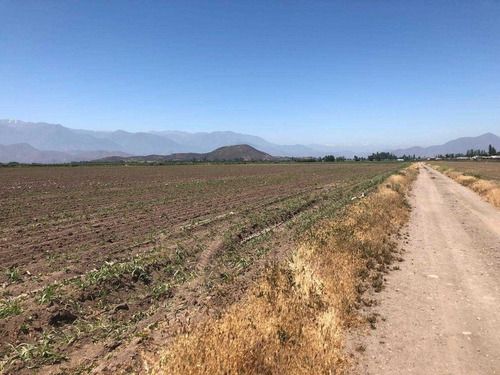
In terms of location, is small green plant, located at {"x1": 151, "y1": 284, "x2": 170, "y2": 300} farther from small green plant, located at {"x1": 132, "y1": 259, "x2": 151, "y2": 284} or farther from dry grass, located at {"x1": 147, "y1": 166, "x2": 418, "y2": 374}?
dry grass, located at {"x1": 147, "y1": 166, "x2": 418, "y2": 374}

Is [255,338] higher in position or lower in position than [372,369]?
higher

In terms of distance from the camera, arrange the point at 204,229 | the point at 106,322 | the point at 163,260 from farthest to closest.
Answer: the point at 204,229 → the point at 163,260 → the point at 106,322

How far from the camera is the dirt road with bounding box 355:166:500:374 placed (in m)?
5.20

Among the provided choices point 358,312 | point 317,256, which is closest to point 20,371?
point 358,312

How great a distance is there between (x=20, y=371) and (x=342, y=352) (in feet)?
17.4

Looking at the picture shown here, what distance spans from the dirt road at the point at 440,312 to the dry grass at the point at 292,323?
630mm

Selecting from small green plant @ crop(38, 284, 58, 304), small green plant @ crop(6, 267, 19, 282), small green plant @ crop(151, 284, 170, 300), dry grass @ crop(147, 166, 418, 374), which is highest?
dry grass @ crop(147, 166, 418, 374)

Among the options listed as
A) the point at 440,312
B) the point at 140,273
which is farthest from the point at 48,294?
the point at 440,312

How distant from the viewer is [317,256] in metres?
9.34

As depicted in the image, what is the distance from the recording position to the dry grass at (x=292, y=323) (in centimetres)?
450

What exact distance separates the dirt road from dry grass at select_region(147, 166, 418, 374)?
63cm

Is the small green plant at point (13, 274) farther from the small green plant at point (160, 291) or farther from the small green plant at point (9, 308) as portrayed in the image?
the small green plant at point (160, 291)

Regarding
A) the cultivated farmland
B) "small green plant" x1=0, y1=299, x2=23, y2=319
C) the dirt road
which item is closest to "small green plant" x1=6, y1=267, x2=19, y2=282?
the cultivated farmland

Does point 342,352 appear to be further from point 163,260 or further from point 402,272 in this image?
point 163,260
